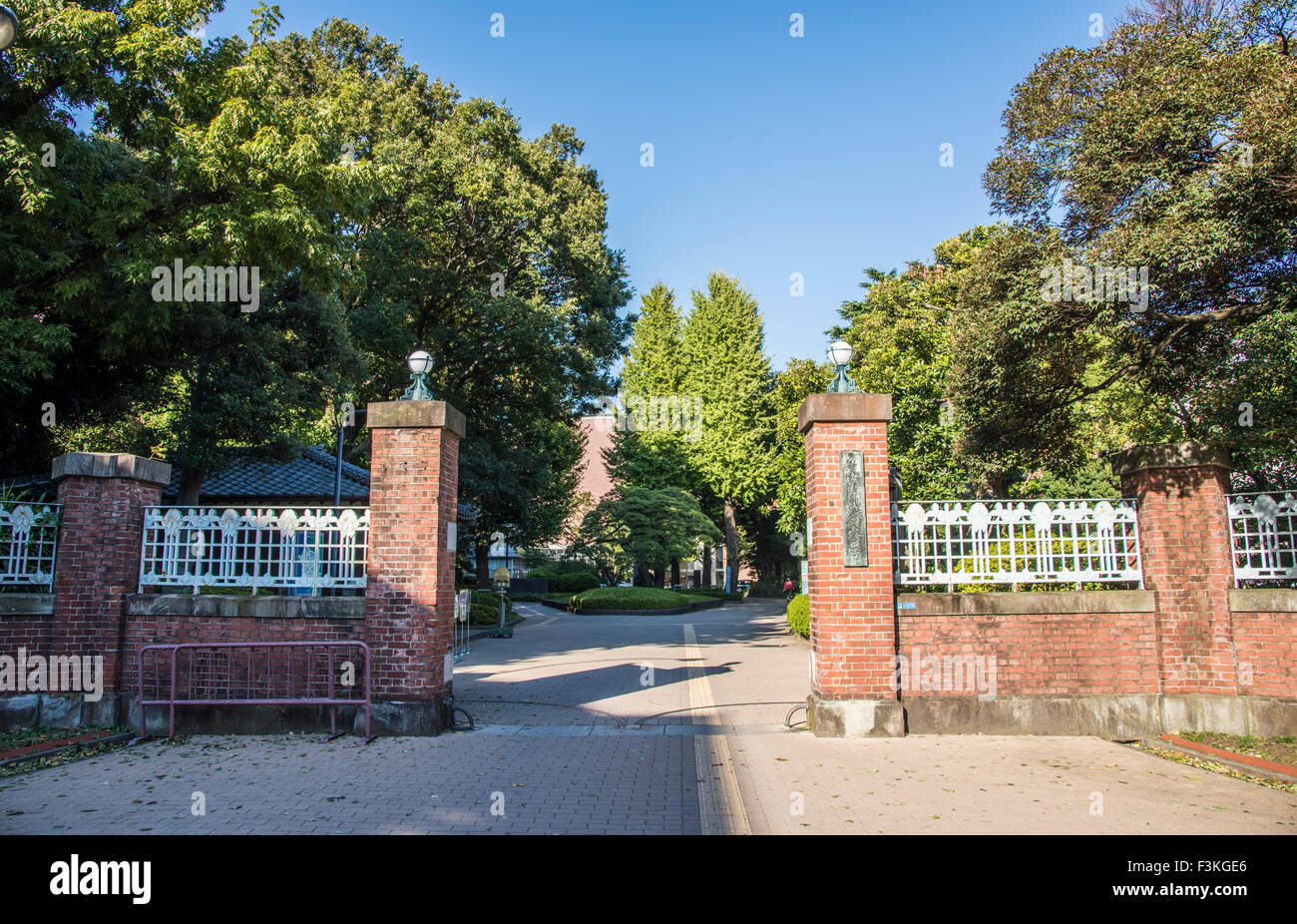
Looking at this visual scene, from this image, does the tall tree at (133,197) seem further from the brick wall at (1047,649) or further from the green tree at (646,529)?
the green tree at (646,529)

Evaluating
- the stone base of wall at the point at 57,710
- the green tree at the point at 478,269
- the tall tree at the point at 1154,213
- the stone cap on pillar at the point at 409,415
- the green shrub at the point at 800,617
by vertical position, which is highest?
the green tree at the point at 478,269

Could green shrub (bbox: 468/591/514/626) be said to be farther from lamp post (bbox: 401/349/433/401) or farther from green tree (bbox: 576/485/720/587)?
lamp post (bbox: 401/349/433/401)

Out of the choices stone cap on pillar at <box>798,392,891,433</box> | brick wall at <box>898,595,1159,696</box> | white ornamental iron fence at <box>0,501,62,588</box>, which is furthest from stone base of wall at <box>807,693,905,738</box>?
white ornamental iron fence at <box>0,501,62,588</box>

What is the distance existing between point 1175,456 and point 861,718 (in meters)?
4.15

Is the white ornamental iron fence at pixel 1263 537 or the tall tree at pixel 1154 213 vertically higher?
the tall tree at pixel 1154 213

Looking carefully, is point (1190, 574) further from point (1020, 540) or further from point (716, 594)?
point (716, 594)

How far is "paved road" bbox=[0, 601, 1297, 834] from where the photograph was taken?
188 inches

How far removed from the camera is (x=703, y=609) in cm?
3409

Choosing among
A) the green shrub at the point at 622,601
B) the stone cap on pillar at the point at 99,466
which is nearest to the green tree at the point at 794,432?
the green shrub at the point at 622,601

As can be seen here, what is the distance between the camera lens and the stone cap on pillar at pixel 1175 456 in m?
7.34

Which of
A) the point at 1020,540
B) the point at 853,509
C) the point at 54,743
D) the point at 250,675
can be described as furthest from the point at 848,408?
the point at 54,743

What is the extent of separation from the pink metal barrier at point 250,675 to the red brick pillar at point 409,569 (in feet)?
1.06

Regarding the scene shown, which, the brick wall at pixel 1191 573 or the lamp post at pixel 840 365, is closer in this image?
the brick wall at pixel 1191 573

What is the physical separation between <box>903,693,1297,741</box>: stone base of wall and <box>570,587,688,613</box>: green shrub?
23470 millimetres
